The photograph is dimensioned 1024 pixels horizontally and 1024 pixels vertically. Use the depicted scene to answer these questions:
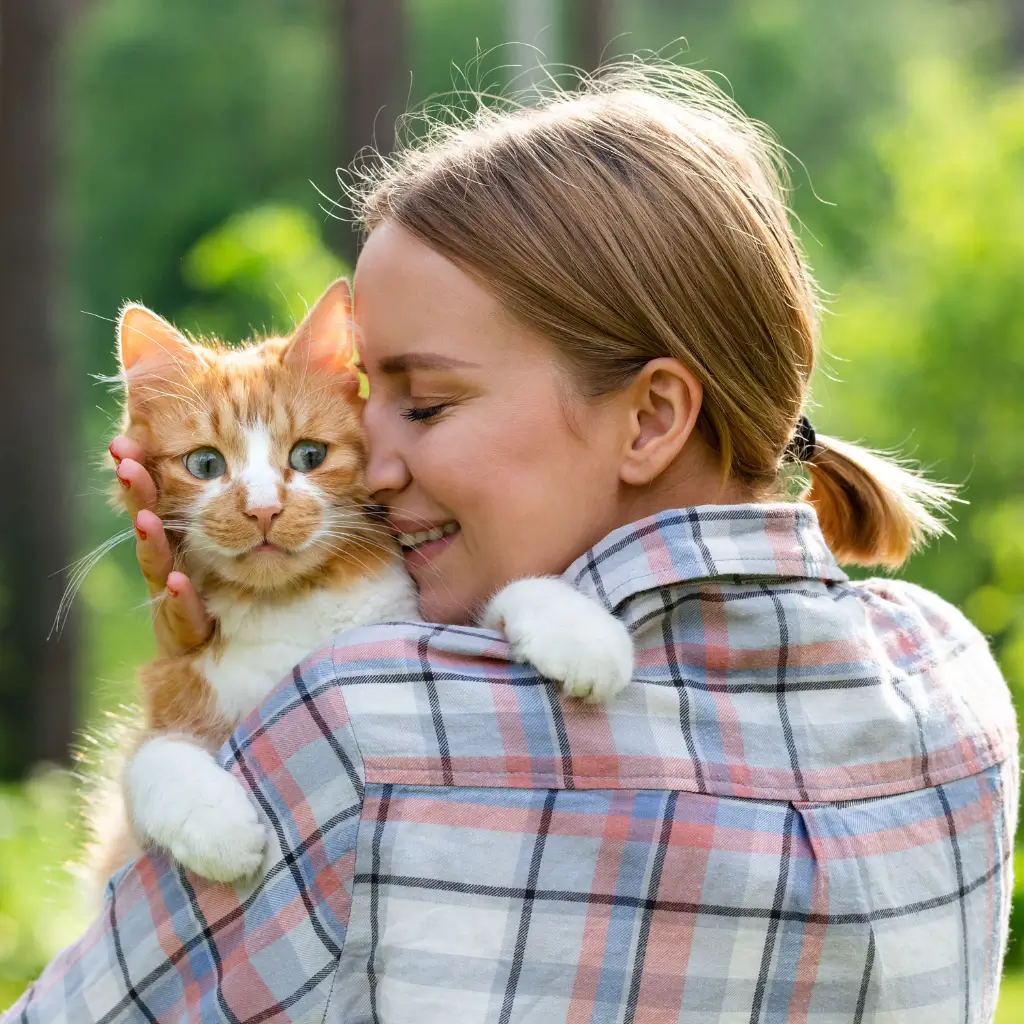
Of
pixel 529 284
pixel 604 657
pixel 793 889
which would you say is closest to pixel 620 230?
pixel 529 284

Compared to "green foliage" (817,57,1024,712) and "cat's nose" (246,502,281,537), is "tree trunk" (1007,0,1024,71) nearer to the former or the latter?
"green foliage" (817,57,1024,712)

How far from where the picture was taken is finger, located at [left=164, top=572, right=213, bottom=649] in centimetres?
205

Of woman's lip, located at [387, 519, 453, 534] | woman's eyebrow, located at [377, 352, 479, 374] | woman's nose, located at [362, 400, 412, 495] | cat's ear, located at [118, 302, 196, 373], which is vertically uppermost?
woman's eyebrow, located at [377, 352, 479, 374]

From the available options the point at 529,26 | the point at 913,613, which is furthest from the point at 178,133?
the point at 913,613

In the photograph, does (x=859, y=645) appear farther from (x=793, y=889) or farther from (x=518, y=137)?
(x=518, y=137)

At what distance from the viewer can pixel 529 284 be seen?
1.88 m

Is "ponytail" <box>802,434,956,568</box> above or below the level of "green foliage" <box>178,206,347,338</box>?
above

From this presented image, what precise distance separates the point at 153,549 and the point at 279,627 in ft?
0.82

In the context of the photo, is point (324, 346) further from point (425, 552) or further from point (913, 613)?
point (913, 613)

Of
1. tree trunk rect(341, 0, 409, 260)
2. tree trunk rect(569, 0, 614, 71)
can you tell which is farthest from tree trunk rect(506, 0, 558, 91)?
tree trunk rect(569, 0, 614, 71)

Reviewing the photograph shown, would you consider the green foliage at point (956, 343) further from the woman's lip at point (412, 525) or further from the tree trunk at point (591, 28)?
the woman's lip at point (412, 525)

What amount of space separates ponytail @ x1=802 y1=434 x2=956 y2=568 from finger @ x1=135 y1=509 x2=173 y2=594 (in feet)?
3.68

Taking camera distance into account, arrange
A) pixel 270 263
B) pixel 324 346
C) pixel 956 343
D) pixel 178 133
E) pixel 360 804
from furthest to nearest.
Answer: pixel 178 133
pixel 956 343
pixel 270 263
pixel 324 346
pixel 360 804

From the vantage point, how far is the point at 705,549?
165 centimetres
